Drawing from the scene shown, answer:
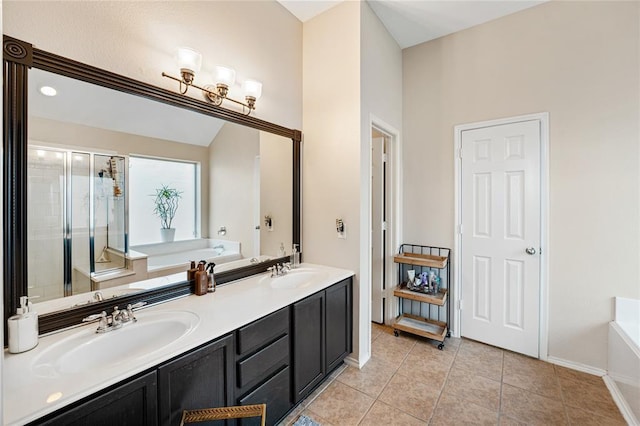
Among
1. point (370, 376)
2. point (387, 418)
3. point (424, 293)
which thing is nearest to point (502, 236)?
point (424, 293)

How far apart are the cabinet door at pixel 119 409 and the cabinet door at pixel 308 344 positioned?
866mm

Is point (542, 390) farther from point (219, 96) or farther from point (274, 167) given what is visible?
point (219, 96)

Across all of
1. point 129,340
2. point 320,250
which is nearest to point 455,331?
point 320,250

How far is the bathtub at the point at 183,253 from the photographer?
5.59ft

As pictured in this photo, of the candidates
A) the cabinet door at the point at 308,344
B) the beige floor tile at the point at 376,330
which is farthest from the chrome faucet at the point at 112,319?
the beige floor tile at the point at 376,330

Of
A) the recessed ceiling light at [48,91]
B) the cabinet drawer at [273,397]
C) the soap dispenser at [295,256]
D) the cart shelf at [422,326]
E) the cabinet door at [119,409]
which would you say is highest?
the recessed ceiling light at [48,91]

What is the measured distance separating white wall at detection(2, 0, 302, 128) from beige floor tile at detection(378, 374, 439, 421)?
233 centimetres

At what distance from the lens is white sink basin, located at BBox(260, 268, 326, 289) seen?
7.20ft

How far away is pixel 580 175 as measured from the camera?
2336 millimetres

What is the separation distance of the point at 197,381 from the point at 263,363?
40cm

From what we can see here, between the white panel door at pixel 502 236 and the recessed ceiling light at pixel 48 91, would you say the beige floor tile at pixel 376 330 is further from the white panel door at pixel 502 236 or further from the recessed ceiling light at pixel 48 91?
the recessed ceiling light at pixel 48 91

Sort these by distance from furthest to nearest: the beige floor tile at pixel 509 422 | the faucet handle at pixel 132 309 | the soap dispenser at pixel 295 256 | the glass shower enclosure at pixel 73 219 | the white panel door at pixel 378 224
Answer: the white panel door at pixel 378 224 → the soap dispenser at pixel 295 256 → the beige floor tile at pixel 509 422 → the faucet handle at pixel 132 309 → the glass shower enclosure at pixel 73 219

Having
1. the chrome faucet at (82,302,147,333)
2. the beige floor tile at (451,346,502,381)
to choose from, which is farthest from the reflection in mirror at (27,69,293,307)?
the beige floor tile at (451,346,502,381)

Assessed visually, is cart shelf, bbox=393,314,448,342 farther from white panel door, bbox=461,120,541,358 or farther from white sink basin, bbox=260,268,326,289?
white sink basin, bbox=260,268,326,289
